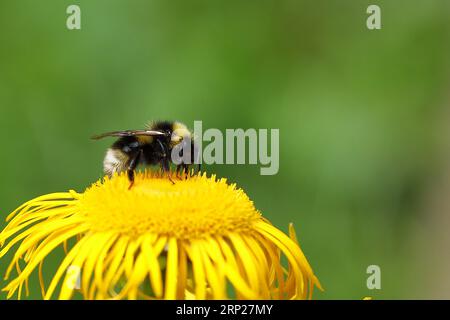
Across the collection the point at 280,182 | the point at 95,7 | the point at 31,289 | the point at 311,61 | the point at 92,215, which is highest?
the point at 95,7

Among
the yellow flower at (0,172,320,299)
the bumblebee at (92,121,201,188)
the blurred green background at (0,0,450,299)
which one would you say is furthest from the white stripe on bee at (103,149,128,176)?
the blurred green background at (0,0,450,299)

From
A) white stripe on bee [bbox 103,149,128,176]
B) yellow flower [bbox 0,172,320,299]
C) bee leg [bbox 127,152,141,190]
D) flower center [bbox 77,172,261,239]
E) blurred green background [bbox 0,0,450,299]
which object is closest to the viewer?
yellow flower [bbox 0,172,320,299]

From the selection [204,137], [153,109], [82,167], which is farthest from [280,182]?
[82,167]

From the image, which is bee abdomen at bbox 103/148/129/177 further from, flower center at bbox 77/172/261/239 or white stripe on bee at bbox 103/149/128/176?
flower center at bbox 77/172/261/239

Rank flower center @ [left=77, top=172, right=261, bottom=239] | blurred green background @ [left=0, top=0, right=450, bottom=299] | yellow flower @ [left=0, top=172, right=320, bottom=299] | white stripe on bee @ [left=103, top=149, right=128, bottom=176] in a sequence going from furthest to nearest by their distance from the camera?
blurred green background @ [left=0, top=0, right=450, bottom=299] → white stripe on bee @ [left=103, top=149, right=128, bottom=176] → flower center @ [left=77, top=172, right=261, bottom=239] → yellow flower @ [left=0, top=172, right=320, bottom=299]

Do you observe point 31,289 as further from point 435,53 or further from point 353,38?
point 435,53

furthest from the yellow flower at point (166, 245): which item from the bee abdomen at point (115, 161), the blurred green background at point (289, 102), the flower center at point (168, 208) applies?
the blurred green background at point (289, 102)
